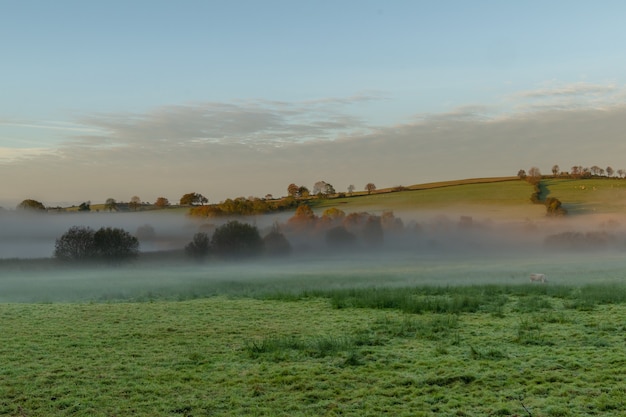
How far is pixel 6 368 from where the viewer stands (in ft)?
38.0

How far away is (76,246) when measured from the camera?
47.8 meters

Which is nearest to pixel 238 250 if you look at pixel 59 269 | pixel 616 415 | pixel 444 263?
pixel 59 269

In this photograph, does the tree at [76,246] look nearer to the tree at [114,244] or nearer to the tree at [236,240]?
the tree at [114,244]

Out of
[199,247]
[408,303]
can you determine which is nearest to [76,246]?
[199,247]

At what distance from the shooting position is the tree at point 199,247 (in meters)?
50.3

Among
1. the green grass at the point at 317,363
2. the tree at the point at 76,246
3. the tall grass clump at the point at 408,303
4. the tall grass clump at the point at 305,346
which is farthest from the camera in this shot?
the tree at the point at 76,246

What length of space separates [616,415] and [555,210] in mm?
47109

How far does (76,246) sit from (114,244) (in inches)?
114

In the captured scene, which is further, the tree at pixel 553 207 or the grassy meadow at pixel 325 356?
the tree at pixel 553 207

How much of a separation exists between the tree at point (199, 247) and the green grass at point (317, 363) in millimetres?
31277

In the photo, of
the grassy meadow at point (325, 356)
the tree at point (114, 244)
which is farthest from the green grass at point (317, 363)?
the tree at point (114, 244)

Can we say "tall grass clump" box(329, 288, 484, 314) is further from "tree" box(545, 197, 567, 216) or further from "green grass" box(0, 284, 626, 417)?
"tree" box(545, 197, 567, 216)

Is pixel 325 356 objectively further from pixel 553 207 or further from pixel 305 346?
pixel 553 207

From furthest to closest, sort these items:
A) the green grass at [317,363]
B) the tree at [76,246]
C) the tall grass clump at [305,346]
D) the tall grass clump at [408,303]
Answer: the tree at [76,246]
the tall grass clump at [408,303]
the tall grass clump at [305,346]
the green grass at [317,363]
